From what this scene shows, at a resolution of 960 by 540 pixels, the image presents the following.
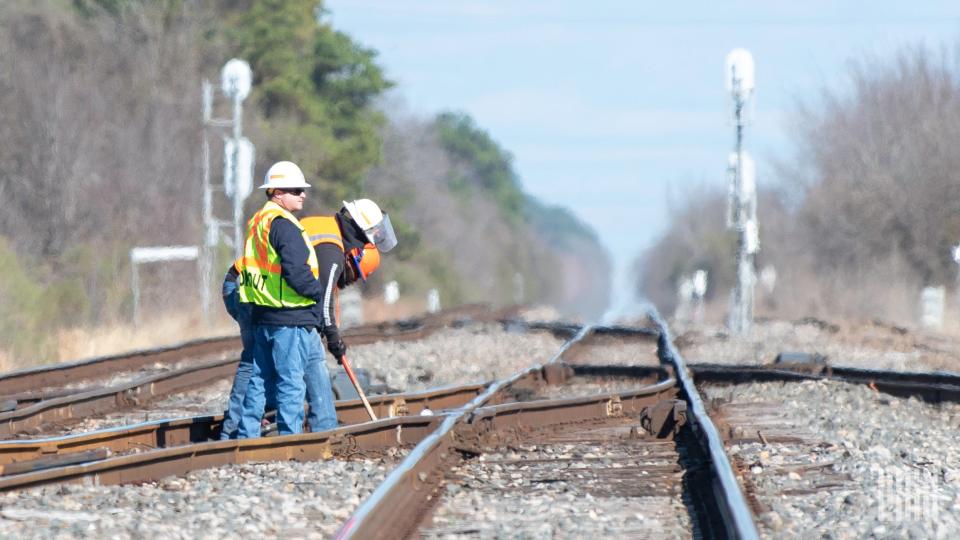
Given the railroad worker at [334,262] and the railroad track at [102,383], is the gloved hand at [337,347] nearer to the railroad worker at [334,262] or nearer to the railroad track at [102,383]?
the railroad worker at [334,262]

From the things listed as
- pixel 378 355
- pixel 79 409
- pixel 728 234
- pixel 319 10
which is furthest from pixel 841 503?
pixel 728 234

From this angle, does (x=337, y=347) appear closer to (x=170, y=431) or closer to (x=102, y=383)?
(x=170, y=431)

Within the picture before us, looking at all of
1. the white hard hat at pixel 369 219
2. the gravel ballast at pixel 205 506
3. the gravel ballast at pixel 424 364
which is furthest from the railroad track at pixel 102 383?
the gravel ballast at pixel 205 506

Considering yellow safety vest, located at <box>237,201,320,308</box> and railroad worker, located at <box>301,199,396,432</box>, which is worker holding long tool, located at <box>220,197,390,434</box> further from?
yellow safety vest, located at <box>237,201,320,308</box>

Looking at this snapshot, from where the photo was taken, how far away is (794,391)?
1441cm

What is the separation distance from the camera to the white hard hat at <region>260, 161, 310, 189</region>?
31.9 feet

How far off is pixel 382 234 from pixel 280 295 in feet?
3.14

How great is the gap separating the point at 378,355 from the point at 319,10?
Result: 1589 inches

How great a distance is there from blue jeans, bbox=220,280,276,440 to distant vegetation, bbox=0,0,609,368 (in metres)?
9.75

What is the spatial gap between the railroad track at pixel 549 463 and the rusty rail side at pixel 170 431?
0.04 meters

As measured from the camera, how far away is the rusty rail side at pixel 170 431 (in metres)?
8.85

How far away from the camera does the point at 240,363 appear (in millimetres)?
10461

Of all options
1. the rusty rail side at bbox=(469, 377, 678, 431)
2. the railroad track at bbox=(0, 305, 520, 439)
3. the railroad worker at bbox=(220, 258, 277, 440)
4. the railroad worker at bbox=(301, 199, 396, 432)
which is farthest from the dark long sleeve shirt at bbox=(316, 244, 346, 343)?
the railroad track at bbox=(0, 305, 520, 439)

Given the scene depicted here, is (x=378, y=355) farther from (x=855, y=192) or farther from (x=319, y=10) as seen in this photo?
(x=319, y=10)
